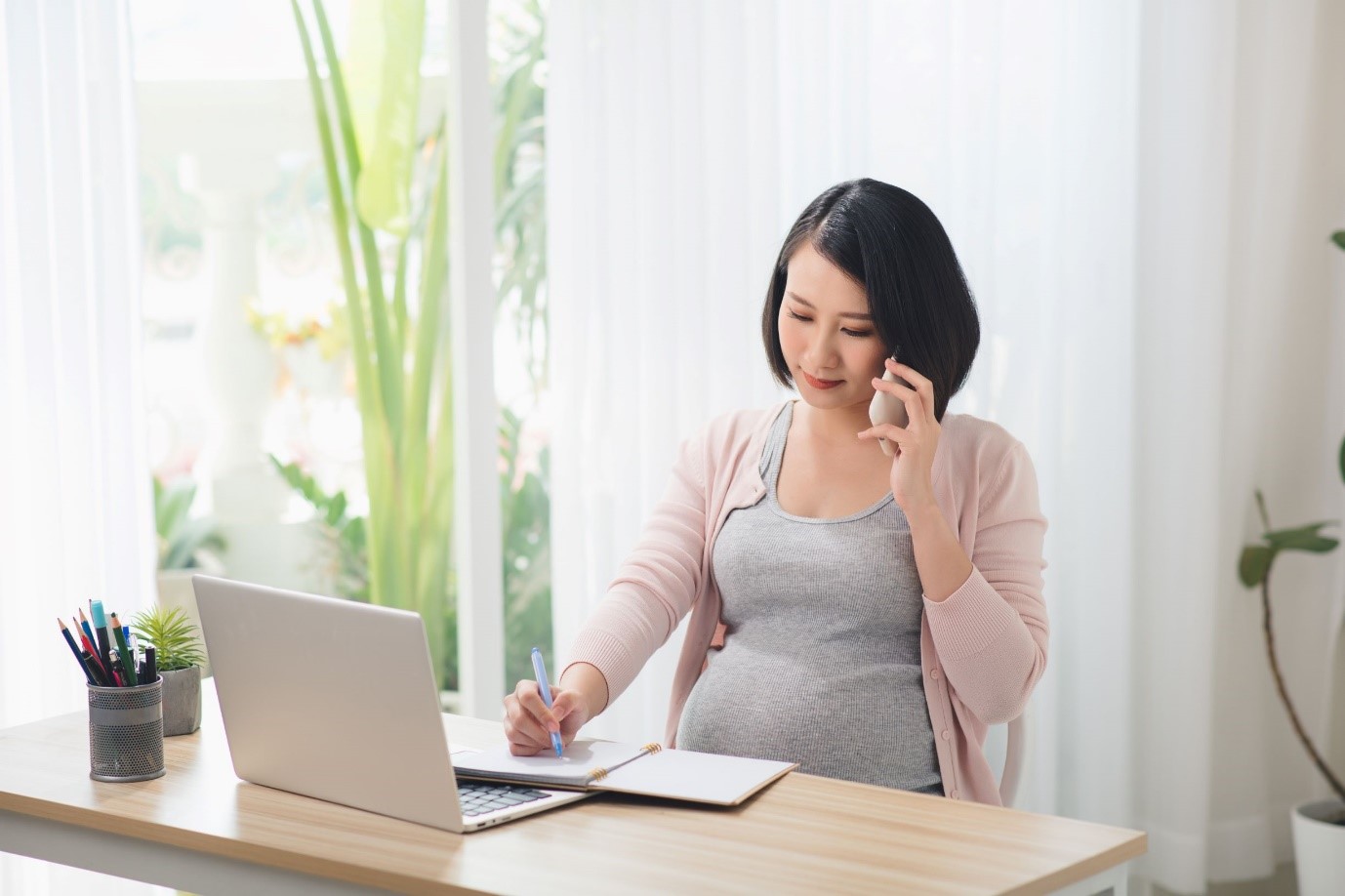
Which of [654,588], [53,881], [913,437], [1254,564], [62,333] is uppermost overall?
[62,333]

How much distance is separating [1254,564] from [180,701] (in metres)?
1.92

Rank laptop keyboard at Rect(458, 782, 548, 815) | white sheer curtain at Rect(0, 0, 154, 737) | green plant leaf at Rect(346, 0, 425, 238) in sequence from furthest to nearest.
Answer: green plant leaf at Rect(346, 0, 425, 238)
white sheer curtain at Rect(0, 0, 154, 737)
laptop keyboard at Rect(458, 782, 548, 815)

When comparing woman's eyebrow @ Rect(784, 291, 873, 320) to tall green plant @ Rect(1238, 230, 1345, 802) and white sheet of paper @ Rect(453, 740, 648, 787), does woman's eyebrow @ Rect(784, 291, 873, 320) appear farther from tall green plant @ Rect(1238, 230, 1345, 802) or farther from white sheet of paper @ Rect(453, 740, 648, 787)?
tall green plant @ Rect(1238, 230, 1345, 802)

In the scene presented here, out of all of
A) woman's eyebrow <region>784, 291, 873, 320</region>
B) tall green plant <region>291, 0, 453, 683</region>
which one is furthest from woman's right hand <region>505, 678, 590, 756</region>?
tall green plant <region>291, 0, 453, 683</region>

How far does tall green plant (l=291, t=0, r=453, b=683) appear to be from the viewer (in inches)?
116

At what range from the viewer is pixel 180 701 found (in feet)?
5.24

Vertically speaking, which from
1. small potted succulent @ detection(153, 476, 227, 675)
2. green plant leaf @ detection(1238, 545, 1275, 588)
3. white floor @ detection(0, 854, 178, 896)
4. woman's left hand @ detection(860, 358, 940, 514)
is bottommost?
white floor @ detection(0, 854, 178, 896)

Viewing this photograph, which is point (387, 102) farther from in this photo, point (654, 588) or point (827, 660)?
point (827, 660)

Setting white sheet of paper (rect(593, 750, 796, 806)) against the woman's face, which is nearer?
white sheet of paper (rect(593, 750, 796, 806))

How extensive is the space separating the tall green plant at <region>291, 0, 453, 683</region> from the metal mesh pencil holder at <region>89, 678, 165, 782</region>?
5.51ft

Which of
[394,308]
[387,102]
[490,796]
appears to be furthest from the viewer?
[394,308]

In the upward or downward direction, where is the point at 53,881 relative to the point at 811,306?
downward

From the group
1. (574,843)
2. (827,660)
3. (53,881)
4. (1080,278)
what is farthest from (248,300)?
(574,843)

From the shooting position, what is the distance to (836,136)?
2.51 meters
